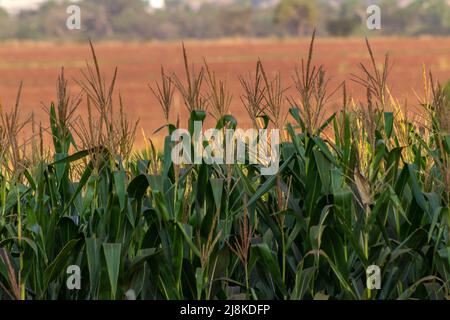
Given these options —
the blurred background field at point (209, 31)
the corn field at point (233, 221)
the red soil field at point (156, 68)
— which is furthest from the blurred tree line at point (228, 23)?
the corn field at point (233, 221)

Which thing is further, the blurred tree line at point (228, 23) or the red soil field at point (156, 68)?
the blurred tree line at point (228, 23)

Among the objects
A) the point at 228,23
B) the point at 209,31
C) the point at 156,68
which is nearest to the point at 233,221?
the point at 156,68

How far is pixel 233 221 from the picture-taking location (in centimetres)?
450

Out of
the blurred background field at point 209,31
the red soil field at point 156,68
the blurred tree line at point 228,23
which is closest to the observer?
the red soil field at point 156,68

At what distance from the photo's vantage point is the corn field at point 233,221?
426cm

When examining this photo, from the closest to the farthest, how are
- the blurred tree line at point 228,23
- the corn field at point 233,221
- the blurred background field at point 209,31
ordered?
the corn field at point 233,221, the blurred background field at point 209,31, the blurred tree line at point 228,23

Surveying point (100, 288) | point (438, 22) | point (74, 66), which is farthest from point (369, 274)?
point (438, 22)

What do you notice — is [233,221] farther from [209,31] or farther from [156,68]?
[209,31]

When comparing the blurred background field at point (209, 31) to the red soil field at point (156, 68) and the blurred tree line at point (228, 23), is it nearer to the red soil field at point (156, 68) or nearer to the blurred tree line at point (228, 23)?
the blurred tree line at point (228, 23)

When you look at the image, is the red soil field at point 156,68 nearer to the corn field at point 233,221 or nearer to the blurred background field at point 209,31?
the blurred background field at point 209,31

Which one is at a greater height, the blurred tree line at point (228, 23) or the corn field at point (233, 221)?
the corn field at point (233, 221)

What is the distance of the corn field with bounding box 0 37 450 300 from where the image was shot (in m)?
4.26

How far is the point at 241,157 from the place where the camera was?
456 centimetres

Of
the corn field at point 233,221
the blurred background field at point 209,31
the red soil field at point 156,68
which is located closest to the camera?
the corn field at point 233,221
